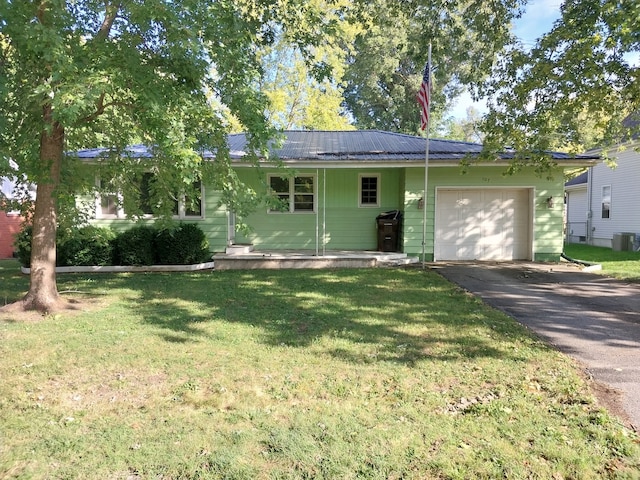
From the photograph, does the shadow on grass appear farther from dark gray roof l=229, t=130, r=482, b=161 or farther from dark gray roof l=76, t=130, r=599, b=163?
dark gray roof l=229, t=130, r=482, b=161

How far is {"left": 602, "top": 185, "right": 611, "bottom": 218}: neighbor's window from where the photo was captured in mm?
18067

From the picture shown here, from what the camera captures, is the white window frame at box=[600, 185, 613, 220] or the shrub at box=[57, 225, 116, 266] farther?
the white window frame at box=[600, 185, 613, 220]

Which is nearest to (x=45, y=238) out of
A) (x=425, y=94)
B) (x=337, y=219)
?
(x=337, y=219)

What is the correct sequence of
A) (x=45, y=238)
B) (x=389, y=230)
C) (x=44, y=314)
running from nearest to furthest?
(x=44, y=314), (x=45, y=238), (x=389, y=230)

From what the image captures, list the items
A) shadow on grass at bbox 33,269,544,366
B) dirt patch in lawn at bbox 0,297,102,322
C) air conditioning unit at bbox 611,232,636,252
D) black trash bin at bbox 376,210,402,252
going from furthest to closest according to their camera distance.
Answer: air conditioning unit at bbox 611,232,636,252 → black trash bin at bbox 376,210,402,252 → dirt patch in lawn at bbox 0,297,102,322 → shadow on grass at bbox 33,269,544,366

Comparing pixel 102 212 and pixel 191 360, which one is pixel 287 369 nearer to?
pixel 191 360

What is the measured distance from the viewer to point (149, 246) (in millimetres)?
11008

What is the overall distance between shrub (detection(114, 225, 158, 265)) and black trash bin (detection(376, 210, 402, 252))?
6074mm

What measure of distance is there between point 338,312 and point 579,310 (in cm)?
360

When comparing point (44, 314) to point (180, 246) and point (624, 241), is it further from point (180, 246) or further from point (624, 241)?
point (624, 241)

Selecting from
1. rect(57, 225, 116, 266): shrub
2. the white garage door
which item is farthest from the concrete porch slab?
rect(57, 225, 116, 266): shrub

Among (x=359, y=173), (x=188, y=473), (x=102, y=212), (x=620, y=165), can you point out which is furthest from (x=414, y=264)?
(x=620, y=165)

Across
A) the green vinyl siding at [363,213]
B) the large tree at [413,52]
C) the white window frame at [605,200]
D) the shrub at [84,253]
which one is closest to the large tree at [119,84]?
the large tree at [413,52]

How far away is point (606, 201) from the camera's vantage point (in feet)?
60.1
